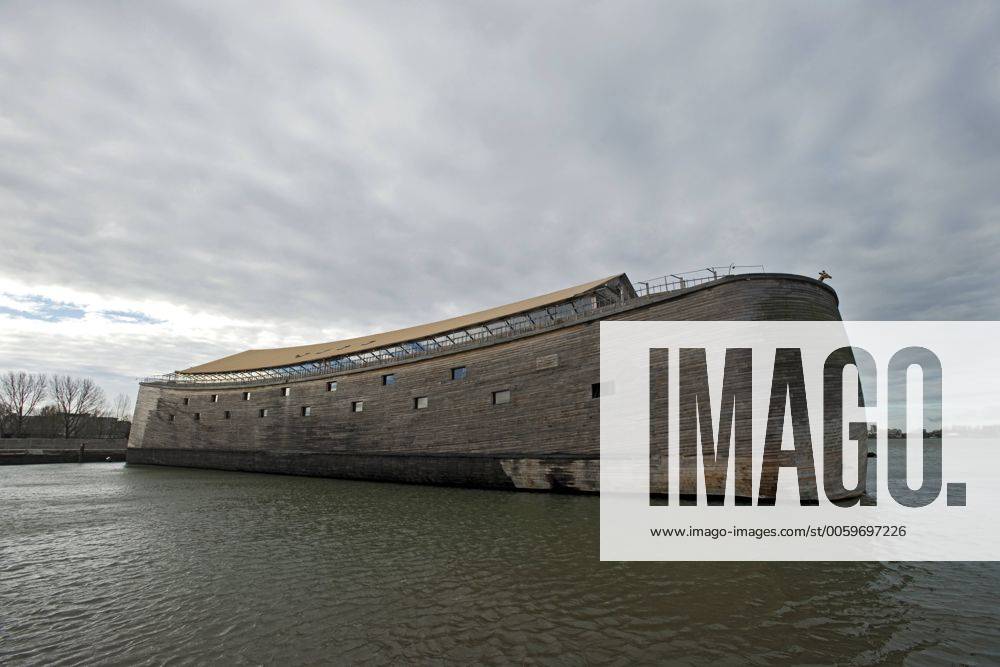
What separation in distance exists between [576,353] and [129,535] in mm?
15070

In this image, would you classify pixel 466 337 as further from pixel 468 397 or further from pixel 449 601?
pixel 449 601

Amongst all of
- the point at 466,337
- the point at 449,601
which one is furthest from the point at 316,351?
the point at 449,601

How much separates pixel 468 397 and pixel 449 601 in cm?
1461

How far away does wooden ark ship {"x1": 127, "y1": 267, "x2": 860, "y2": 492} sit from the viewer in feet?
52.7

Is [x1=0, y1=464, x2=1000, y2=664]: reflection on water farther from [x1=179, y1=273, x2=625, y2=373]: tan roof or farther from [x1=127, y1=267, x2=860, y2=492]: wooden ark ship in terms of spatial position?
[x1=179, y1=273, x2=625, y2=373]: tan roof

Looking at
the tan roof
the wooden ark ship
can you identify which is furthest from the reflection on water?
the tan roof

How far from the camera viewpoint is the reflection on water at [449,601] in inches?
206

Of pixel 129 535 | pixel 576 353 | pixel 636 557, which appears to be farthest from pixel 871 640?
pixel 129 535

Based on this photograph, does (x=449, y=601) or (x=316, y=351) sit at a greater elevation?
(x=316, y=351)

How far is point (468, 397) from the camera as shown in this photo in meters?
21.2

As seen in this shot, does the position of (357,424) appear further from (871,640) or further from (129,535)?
(871,640)

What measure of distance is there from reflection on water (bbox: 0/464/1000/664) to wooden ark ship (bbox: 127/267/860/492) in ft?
21.8

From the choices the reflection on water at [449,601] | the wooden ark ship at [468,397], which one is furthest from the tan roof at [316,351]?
the reflection on water at [449,601]

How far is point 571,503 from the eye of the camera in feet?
49.3
